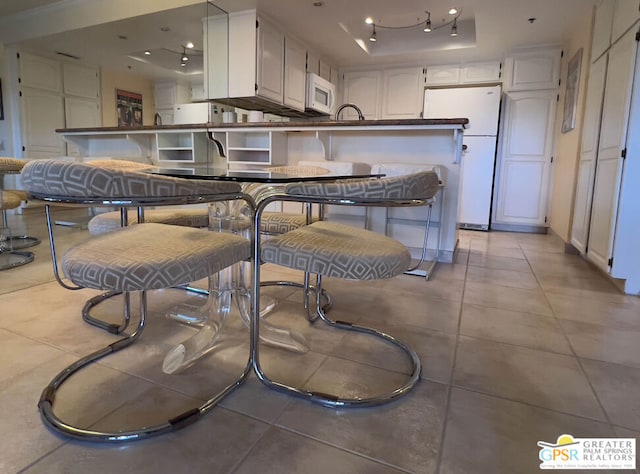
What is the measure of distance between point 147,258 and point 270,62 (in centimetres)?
374

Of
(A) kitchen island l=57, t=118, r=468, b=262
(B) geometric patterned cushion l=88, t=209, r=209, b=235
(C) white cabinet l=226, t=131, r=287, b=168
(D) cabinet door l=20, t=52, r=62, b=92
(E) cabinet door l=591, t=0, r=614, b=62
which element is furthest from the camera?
(D) cabinet door l=20, t=52, r=62, b=92

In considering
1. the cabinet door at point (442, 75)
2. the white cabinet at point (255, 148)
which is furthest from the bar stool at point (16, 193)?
the cabinet door at point (442, 75)

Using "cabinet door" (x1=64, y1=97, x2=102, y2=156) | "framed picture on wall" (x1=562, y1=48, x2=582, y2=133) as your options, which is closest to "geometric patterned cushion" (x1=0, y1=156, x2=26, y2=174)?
"cabinet door" (x1=64, y1=97, x2=102, y2=156)

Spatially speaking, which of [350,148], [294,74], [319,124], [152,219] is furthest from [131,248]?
[294,74]

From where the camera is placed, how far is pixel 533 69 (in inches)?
178

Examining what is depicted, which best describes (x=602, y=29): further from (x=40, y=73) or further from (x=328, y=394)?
(x=40, y=73)

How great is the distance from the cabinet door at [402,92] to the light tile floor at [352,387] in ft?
12.7

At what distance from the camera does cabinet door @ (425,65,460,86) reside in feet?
16.8

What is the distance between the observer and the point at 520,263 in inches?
119

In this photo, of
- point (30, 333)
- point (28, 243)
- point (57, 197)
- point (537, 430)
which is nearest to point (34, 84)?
point (28, 243)

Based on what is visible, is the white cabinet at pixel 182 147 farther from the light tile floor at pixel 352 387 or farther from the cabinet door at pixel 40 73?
the cabinet door at pixel 40 73

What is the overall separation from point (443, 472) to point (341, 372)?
1.61ft

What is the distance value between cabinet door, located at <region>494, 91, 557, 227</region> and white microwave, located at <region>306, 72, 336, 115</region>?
2.19 metres

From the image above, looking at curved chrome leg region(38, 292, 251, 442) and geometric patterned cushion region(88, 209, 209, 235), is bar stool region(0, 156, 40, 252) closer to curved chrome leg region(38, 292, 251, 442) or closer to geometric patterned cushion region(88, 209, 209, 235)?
geometric patterned cushion region(88, 209, 209, 235)
